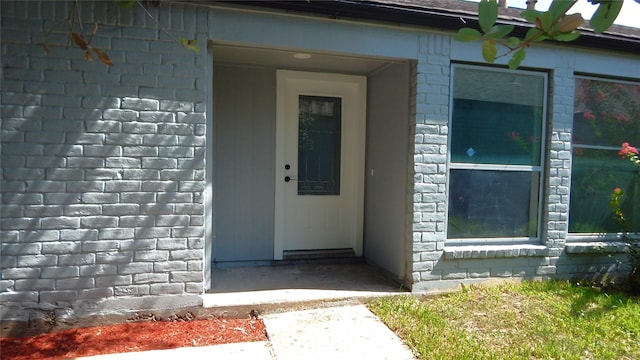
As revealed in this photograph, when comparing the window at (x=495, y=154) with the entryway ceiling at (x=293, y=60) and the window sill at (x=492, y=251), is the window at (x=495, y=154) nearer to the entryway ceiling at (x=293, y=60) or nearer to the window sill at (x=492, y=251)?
the window sill at (x=492, y=251)

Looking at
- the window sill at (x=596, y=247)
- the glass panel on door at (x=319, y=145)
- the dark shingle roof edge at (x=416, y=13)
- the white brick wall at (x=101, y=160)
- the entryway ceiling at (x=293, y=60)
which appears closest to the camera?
the white brick wall at (x=101, y=160)

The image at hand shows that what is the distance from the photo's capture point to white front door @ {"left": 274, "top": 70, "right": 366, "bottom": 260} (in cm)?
487

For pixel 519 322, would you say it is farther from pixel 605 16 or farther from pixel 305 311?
pixel 605 16

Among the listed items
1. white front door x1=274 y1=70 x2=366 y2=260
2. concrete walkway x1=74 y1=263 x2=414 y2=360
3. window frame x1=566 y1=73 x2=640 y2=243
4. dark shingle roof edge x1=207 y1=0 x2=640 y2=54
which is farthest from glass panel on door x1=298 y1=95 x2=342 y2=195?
window frame x1=566 y1=73 x2=640 y2=243

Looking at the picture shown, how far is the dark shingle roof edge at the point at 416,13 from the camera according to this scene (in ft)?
11.4

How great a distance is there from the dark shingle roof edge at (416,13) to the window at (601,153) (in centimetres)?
43

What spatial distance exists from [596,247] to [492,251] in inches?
53.3

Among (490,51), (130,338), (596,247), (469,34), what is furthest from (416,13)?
(130,338)

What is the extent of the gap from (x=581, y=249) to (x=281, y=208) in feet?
11.4

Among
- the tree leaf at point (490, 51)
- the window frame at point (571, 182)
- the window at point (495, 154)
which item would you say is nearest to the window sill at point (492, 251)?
the window at point (495, 154)

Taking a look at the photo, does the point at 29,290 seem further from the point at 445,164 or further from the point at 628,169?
the point at 628,169

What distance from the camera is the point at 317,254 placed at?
16.4 feet

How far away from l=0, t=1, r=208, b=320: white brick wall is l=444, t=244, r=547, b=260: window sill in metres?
2.49

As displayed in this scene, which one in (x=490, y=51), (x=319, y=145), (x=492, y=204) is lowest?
(x=492, y=204)
